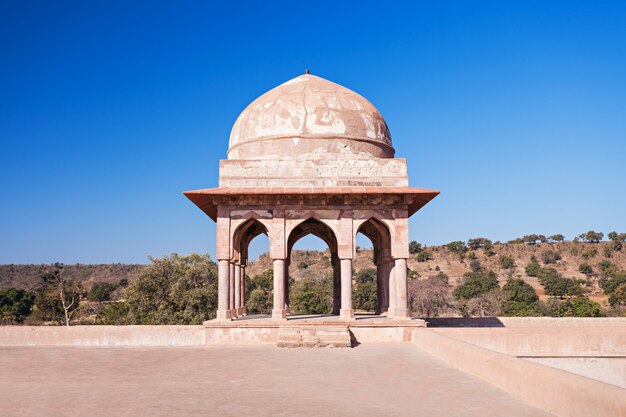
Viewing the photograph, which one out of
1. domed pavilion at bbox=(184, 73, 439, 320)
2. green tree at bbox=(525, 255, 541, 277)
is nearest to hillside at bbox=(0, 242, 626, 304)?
green tree at bbox=(525, 255, 541, 277)

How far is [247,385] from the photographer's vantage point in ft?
30.3

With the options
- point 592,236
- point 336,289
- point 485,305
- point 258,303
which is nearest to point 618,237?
point 592,236

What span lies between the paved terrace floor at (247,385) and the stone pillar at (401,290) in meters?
3.20

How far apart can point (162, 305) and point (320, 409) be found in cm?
2944

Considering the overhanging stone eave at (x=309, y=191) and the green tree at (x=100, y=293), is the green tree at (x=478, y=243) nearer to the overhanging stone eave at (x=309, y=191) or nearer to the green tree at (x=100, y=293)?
the green tree at (x=100, y=293)

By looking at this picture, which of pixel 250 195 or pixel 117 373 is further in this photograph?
pixel 250 195

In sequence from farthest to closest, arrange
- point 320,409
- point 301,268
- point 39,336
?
point 301,268 < point 39,336 < point 320,409

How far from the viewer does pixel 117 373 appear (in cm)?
1069

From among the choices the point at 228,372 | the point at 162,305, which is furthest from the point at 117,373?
the point at 162,305

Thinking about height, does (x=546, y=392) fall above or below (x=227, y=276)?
below

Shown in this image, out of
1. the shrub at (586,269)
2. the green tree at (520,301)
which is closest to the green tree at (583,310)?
the green tree at (520,301)

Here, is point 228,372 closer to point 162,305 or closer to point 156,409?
point 156,409

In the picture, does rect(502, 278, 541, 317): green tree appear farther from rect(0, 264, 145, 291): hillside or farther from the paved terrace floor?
rect(0, 264, 145, 291): hillside

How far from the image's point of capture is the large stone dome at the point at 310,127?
18438 millimetres
